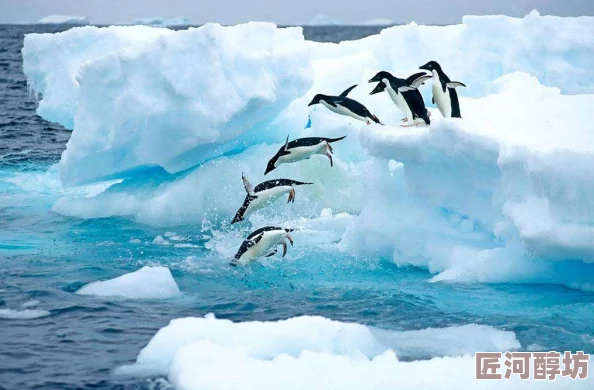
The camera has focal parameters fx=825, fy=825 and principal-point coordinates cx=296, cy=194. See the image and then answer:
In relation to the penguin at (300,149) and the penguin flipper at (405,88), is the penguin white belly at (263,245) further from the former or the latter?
the penguin flipper at (405,88)

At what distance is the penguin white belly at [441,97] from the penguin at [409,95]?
14 centimetres

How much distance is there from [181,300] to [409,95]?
143 inches

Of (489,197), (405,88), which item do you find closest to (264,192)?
(405,88)

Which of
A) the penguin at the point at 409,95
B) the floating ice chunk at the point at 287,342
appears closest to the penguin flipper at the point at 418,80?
the penguin at the point at 409,95

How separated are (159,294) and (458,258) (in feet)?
9.53

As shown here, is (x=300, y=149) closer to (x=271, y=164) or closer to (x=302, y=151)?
(x=302, y=151)

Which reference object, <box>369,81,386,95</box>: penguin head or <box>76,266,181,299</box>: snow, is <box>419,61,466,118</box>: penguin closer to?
<box>369,81,386,95</box>: penguin head

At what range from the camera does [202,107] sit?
1015 cm

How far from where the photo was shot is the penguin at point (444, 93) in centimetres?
909

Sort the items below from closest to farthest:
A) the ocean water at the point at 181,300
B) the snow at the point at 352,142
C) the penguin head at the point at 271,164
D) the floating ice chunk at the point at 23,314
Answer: the ocean water at the point at 181,300, the floating ice chunk at the point at 23,314, the snow at the point at 352,142, the penguin head at the point at 271,164

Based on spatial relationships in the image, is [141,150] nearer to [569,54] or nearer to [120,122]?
[120,122]

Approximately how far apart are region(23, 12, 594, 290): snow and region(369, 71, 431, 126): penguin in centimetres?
40

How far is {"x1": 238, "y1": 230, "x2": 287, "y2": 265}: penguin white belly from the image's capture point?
314 inches

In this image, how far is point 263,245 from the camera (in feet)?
26.5
